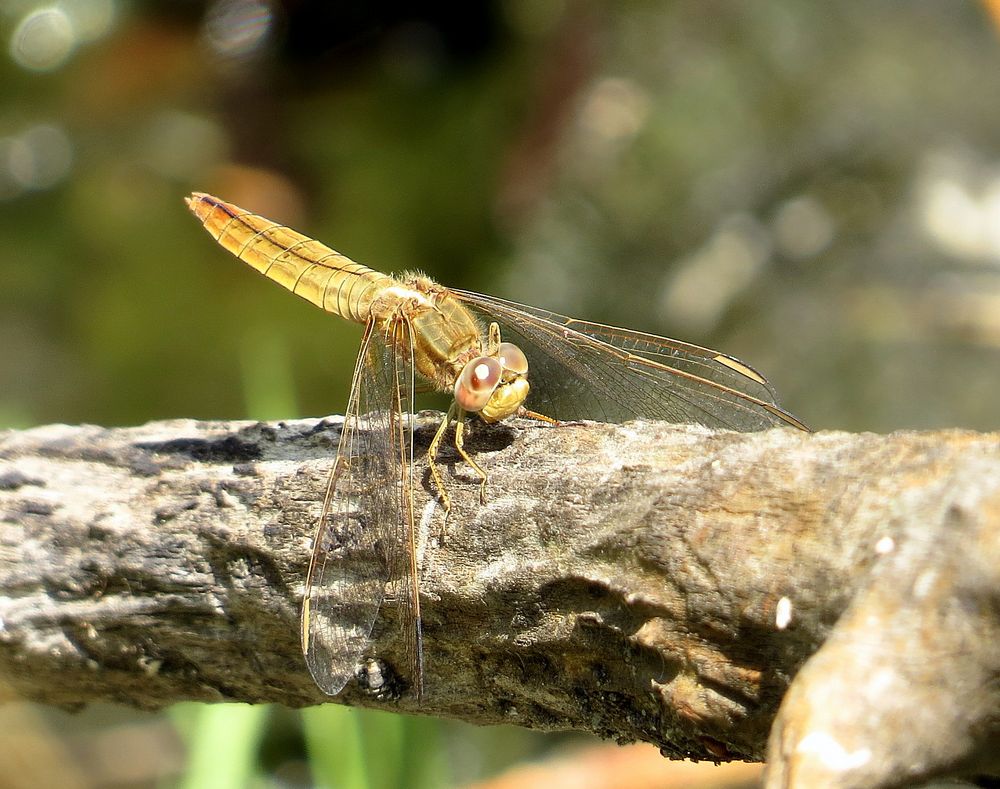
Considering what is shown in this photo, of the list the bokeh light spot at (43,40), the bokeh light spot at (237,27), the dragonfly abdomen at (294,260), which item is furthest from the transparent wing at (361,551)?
the bokeh light spot at (43,40)

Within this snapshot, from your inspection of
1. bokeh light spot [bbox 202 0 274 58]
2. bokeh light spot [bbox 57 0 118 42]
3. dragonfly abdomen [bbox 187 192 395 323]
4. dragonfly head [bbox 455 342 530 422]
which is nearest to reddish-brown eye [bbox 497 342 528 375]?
dragonfly head [bbox 455 342 530 422]

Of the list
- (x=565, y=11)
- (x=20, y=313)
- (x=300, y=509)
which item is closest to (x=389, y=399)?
(x=300, y=509)

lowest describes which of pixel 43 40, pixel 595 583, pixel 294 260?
pixel 595 583

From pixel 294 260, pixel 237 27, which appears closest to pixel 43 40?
pixel 237 27

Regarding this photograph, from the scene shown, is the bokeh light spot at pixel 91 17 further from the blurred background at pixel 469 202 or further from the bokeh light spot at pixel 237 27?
the bokeh light spot at pixel 237 27

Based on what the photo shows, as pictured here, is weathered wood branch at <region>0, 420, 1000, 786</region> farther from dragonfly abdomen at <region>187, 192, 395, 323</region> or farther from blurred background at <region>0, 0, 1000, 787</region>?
blurred background at <region>0, 0, 1000, 787</region>

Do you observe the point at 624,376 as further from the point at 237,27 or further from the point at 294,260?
the point at 237,27

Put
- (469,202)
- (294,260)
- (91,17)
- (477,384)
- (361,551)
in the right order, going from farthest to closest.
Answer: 1. (91,17)
2. (469,202)
3. (294,260)
4. (477,384)
5. (361,551)
